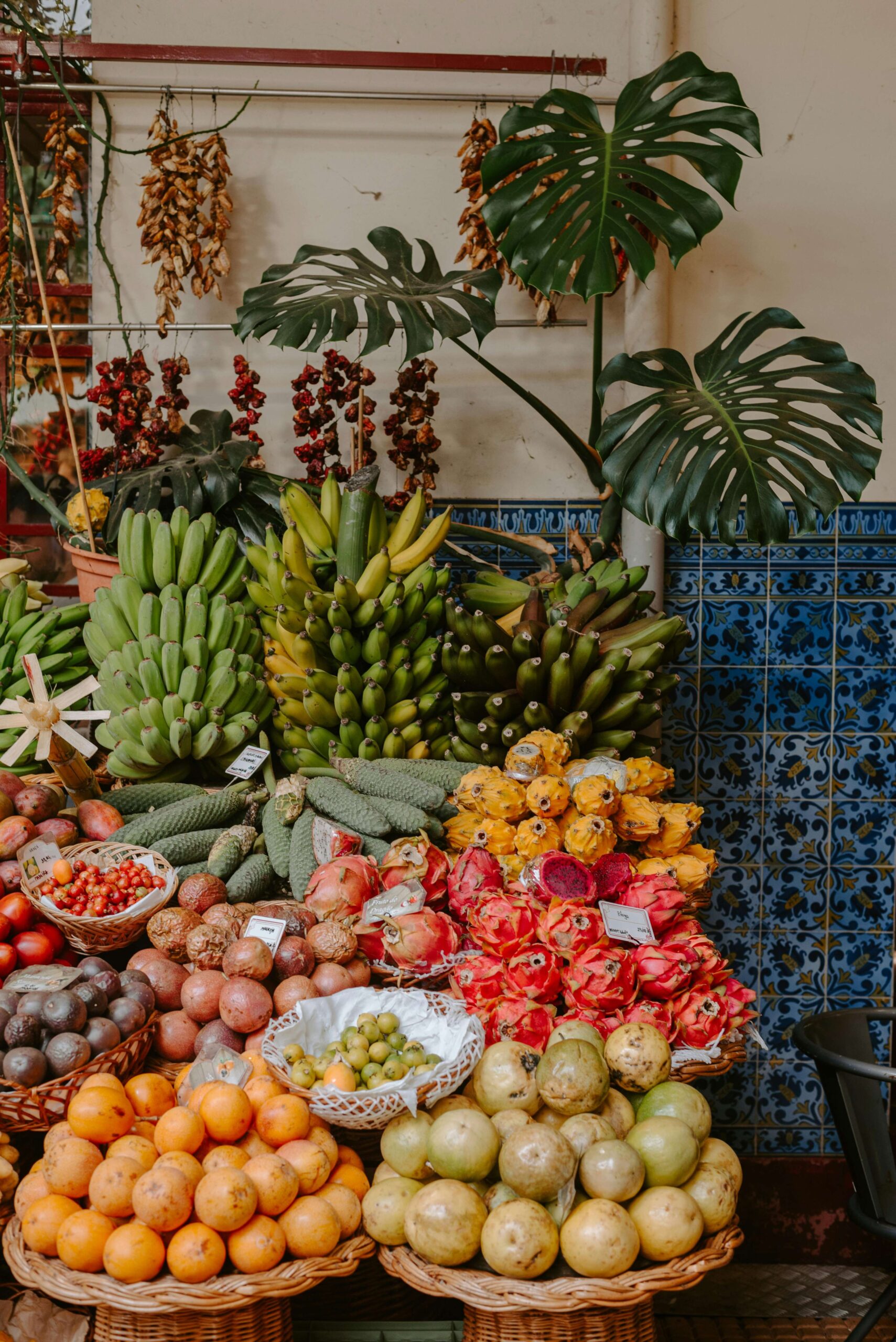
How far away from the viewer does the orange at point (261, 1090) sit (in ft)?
4.87

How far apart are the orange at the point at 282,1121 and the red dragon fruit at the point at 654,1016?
57cm

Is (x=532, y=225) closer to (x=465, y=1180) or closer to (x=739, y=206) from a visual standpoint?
(x=739, y=206)

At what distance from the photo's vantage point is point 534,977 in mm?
1742

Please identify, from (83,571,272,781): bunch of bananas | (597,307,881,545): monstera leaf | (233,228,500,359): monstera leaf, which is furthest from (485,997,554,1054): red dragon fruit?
(233,228,500,359): monstera leaf

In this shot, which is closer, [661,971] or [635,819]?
[661,971]

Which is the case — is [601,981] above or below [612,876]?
below

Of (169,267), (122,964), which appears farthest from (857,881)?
(169,267)

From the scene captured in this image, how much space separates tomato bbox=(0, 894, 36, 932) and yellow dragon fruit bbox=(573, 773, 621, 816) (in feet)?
3.52

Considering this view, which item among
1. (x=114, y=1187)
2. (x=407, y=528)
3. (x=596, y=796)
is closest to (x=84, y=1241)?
(x=114, y=1187)

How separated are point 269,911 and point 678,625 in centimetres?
118

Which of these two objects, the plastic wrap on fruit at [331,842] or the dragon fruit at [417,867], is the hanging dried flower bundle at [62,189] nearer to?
the plastic wrap on fruit at [331,842]

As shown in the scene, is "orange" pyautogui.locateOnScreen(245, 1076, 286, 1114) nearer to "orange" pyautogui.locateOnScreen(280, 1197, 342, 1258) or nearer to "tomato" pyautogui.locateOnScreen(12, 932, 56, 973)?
"orange" pyautogui.locateOnScreen(280, 1197, 342, 1258)

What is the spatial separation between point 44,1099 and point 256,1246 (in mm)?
431

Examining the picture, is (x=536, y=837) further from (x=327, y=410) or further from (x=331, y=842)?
(x=327, y=410)
